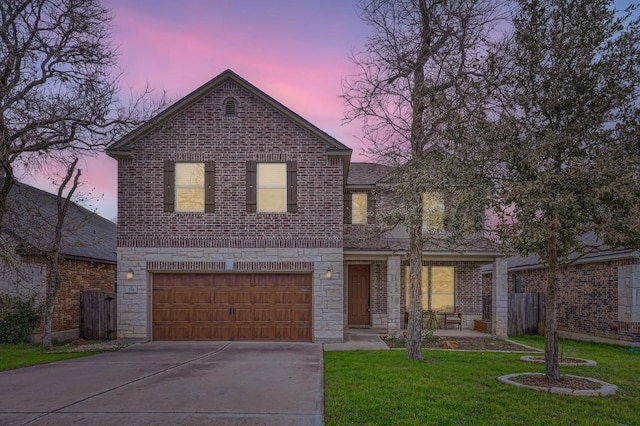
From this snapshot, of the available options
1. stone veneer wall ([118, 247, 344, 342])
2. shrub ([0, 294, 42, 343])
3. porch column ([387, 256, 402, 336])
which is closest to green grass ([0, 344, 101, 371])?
shrub ([0, 294, 42, 343])

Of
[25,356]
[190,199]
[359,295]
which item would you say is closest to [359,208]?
[359,295]

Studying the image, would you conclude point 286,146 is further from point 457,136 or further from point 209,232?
point 457,136

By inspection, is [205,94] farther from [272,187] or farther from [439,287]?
[439,287]

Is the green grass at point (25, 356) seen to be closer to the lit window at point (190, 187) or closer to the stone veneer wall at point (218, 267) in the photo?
the stone veneer wall at point (218, 267)

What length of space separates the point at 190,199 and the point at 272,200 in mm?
2524

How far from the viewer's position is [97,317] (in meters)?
18.5

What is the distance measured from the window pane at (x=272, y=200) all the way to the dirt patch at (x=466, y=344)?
531 cm

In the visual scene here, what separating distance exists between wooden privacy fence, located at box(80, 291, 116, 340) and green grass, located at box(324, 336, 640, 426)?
10.3m

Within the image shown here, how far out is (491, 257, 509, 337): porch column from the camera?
17703mm

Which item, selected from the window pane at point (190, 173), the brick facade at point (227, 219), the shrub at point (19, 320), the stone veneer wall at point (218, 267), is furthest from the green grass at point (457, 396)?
the shrub at point (19, 320)

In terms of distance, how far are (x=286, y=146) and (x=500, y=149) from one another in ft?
26.9

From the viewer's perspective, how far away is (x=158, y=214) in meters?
15.7

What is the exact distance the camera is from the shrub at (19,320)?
1583cm

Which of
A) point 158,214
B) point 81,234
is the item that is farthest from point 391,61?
point 81,234
